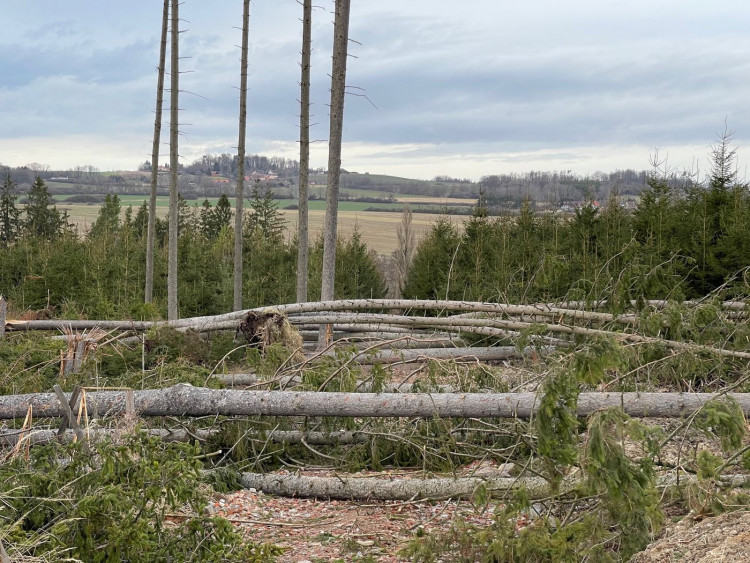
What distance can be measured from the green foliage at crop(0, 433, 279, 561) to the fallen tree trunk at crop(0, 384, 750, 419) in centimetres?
152

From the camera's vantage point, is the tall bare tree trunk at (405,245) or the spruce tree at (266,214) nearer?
the tall bare tree trunk at (405,245)

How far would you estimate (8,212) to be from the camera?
36.0m

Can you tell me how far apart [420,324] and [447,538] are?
199 inches

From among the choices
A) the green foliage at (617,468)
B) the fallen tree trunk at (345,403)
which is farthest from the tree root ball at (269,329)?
the green foliage at (617,468)

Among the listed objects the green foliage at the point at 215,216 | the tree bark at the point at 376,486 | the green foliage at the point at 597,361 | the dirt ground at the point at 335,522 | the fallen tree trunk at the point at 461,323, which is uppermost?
the green foliage at the point at 215,216

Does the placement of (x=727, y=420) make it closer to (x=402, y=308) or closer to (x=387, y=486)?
(x=387, y=486)

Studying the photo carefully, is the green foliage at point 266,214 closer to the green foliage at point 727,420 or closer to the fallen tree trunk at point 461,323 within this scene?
the fallen tree trunk at point 461,323

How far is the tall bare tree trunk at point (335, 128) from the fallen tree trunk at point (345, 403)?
6.54 m

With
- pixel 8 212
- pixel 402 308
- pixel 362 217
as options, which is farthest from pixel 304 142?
pixel 362 217

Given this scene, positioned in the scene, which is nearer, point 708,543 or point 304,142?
point 708,543

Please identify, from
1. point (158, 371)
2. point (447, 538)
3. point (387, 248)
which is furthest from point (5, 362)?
point (387, 248)

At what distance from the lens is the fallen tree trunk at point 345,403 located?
5.57 m

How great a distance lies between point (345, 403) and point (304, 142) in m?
10.5

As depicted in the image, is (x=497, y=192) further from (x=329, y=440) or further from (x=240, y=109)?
(x=329, y=440)
